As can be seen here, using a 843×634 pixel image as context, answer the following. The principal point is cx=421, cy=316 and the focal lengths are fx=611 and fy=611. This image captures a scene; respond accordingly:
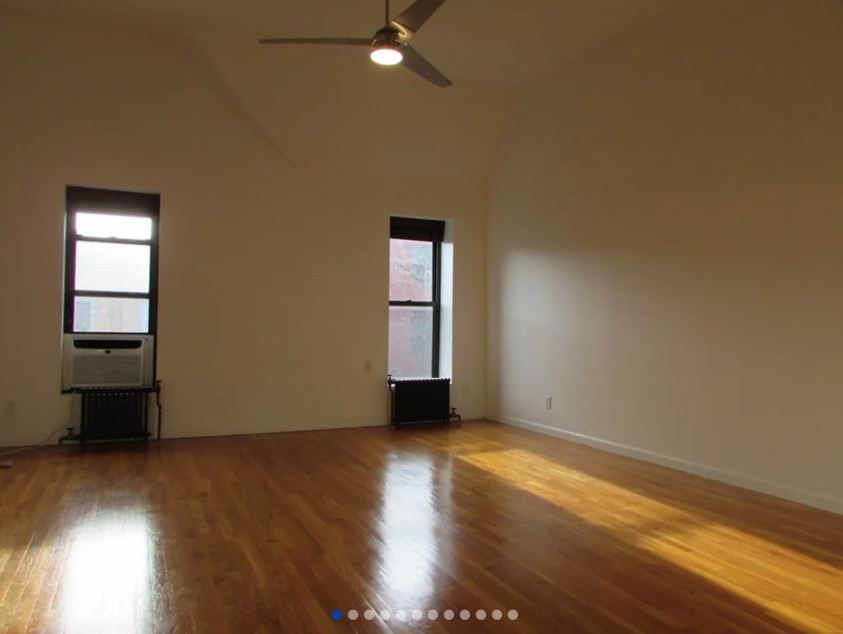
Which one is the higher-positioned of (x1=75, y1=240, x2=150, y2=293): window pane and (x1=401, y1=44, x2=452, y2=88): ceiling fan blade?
(x1=401, y1=44, x2=452, y2=88): ceiling fan blade

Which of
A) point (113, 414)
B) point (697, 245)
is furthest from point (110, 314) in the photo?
point (697, 245)

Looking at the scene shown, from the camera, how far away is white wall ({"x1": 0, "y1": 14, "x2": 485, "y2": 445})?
5.27 m

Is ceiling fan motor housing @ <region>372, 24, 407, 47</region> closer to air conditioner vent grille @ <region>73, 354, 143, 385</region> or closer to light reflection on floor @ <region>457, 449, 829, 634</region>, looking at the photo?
light reflection on floor @ <region>457, 449, 829, 634</region>

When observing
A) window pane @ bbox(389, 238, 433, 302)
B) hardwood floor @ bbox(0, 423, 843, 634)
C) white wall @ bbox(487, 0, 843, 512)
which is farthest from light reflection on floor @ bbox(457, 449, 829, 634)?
window pane @ bbox(389, 238, 433, 302)

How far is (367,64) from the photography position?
5602mm

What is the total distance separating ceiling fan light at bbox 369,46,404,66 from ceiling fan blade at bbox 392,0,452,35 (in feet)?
0.41

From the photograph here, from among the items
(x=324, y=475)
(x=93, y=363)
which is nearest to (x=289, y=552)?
(x=324, y=475)

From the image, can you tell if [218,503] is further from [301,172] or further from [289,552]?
[301,172]

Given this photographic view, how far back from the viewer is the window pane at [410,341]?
22.8 ft

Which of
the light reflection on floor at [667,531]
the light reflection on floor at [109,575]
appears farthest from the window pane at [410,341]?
the light reflection on floor at [109,575]

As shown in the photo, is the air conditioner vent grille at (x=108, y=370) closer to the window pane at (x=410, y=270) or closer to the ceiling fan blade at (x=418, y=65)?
the window pane at (x=410, y=270)

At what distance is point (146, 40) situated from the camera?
18.4 feet

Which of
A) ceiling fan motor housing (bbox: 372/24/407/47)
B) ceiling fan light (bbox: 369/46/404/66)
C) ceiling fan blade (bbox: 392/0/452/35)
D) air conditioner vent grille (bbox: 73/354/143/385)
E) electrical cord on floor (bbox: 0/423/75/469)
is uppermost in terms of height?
ceiling fan blade (bbox: 392/0/452/35)

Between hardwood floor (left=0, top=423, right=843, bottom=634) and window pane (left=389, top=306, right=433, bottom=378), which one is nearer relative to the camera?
hardwood floor (left=0, top=423, right=843, bottom=634)
